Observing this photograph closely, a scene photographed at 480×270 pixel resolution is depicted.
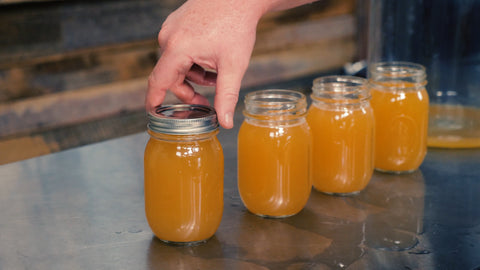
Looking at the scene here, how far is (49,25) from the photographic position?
2.57 metres

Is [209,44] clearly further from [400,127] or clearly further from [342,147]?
[400,127]

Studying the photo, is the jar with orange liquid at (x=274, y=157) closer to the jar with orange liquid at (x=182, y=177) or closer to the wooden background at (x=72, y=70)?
the jar with orange liquid at (x=182, y=177)

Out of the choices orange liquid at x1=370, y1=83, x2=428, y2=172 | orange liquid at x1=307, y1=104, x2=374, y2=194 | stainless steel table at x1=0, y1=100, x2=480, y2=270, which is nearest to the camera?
stainless steel table at x1=0, y1=100, x2=480, y2=270

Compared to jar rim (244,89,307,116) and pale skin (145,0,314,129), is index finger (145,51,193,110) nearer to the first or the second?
pale skin (145,0,314,129)

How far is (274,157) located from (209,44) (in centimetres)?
21

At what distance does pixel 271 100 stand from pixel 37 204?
0.43 metres

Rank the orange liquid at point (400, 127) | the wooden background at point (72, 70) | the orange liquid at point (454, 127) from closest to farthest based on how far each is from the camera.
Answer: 1. the orange liquid at point (400, 127)
2. the orange liquid at point (454, 127)
3. the wooden background at point (72, 70)

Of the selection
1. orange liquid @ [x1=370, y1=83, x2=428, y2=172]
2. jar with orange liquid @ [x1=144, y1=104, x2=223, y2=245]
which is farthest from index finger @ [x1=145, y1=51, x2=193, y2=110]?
orange liquid @ [x1=370, y1=83, x2=428, y2=172]

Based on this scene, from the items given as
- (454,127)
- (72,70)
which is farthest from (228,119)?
(72,70)

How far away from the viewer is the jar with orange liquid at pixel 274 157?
37.7 inches

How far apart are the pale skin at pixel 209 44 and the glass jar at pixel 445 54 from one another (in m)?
0.49

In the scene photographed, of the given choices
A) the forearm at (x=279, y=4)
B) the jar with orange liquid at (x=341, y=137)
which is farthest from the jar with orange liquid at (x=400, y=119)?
the forearm at (x=279, y=4)

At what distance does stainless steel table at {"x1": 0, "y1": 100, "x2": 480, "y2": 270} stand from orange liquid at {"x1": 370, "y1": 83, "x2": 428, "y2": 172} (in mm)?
34

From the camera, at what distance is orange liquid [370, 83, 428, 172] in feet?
3.84
